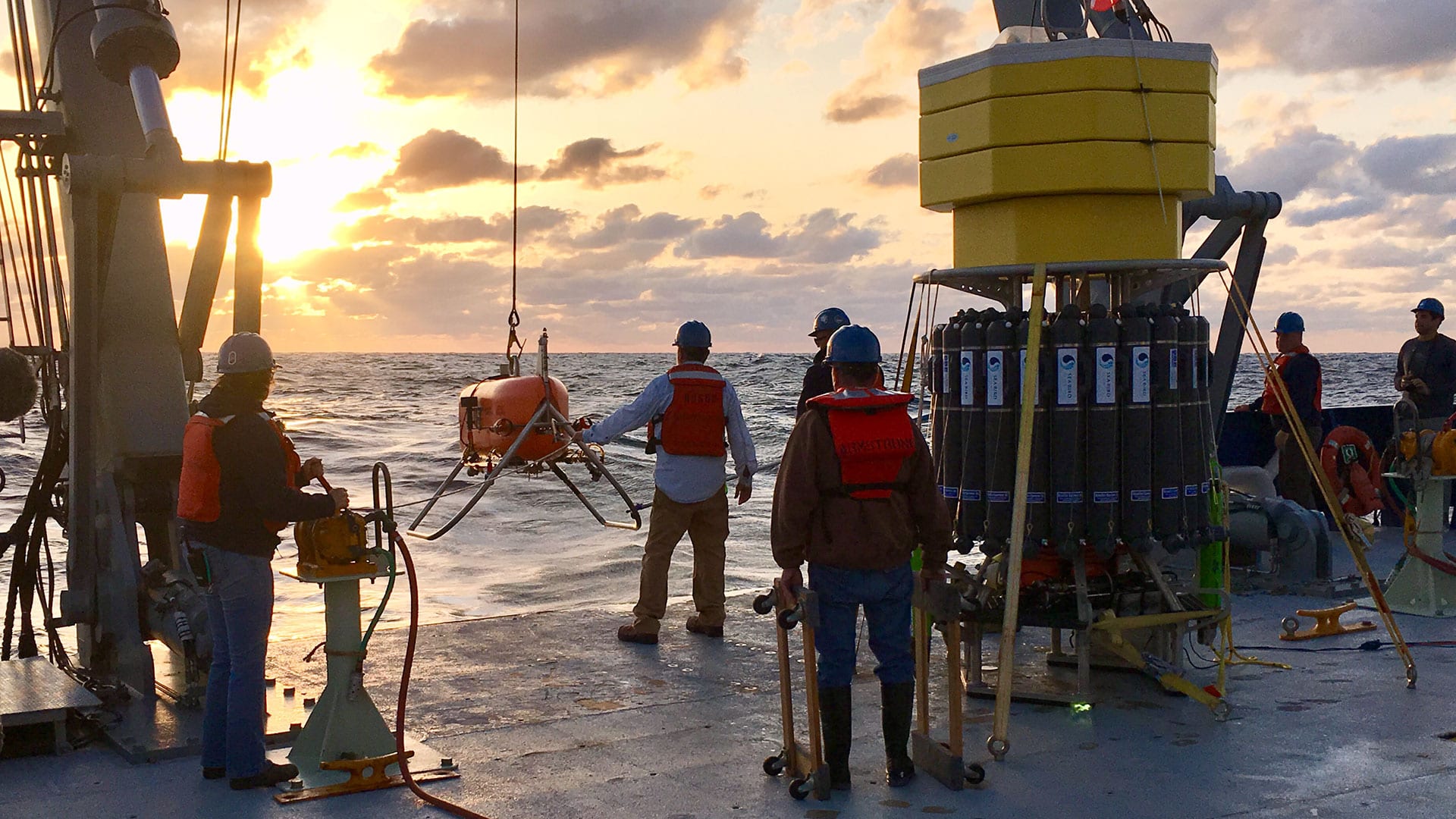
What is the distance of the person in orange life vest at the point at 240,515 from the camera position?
529cm

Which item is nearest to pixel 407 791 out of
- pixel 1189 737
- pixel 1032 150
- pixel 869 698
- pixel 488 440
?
pixel 869 698

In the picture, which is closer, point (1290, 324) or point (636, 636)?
point (636, 636)

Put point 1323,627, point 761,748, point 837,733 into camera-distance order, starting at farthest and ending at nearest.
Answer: point 1323,627
point 761,748
point 837,733

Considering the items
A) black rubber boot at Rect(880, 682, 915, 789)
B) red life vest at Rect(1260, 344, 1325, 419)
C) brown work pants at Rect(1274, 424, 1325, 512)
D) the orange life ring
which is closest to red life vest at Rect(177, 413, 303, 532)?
black rubber boot at Rect(880, 682, 915, 789)

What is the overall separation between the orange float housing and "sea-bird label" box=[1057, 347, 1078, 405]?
5.34 metres

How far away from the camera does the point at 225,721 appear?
5.38m

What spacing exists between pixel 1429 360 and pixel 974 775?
25.7ft

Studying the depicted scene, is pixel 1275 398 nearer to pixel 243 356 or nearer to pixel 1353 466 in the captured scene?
pixel 1353 466

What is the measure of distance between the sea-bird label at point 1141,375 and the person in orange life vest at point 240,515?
3.54 m

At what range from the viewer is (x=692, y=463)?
27.1 feet

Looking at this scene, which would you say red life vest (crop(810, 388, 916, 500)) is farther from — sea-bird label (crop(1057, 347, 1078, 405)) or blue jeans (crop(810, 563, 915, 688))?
sea-bird label (crop(1057, 347, 1078, 405))

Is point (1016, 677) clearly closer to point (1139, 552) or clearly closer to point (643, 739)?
point (1139, 552)

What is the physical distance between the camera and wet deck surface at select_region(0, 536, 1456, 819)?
5.07 meters

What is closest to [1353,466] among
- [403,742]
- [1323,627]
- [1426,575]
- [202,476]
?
[1426,575]
